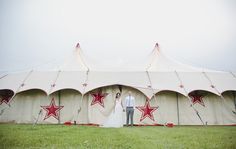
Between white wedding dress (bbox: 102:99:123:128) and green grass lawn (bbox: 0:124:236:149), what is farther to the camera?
white wedding dress (bbox: 102:99:123:128)

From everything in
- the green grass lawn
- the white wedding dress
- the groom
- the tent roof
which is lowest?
the green grass lawn

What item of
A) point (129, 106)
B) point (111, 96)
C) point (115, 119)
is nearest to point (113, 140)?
point (115, 119)

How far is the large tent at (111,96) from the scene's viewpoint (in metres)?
11.4

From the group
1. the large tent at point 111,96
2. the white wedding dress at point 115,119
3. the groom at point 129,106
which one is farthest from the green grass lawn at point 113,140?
the large tent at point 111,96

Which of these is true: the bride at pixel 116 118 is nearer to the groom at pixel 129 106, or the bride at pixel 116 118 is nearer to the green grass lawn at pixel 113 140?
the groom at pixel 129 106

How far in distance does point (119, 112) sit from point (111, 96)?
1.45 metres

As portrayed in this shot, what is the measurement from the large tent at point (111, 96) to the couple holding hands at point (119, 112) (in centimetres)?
73

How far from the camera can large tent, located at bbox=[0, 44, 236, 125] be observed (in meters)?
11.4

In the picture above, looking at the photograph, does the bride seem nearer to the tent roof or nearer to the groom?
the groom

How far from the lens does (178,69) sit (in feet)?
42.7

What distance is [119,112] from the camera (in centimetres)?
1035

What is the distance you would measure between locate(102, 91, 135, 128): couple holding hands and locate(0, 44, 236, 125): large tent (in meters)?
0.73

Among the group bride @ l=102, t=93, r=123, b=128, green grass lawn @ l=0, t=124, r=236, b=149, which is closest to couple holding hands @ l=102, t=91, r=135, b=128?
bride @ l=102, t=93, r=123, b=128

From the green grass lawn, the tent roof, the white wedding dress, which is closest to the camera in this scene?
the green grass lawn
